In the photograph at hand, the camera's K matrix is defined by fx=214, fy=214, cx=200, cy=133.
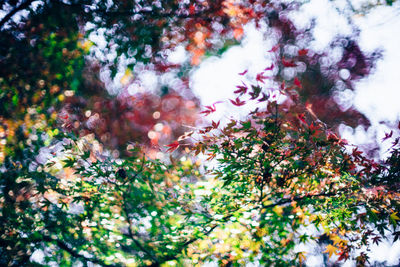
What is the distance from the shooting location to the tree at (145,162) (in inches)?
80.5

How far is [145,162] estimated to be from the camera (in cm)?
266

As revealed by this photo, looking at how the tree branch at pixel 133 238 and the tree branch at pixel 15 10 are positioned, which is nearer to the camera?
the tree branch at pixel 15 10

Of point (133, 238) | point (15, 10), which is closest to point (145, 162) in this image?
point (133, 238)

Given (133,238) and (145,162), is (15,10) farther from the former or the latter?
(133,238)

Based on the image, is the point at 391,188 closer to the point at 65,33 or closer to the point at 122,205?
the point at 122,205

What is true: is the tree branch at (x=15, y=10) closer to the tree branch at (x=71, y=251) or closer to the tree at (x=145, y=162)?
the tree at (x=145, y=162)

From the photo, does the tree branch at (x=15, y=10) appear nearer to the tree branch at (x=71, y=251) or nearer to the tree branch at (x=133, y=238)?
the tree branch at (x=133, y=238)

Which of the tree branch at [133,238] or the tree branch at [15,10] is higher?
the tree branch at [15,10]

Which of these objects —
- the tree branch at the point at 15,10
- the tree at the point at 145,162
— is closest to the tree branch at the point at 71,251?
the tree at the point at 145,162

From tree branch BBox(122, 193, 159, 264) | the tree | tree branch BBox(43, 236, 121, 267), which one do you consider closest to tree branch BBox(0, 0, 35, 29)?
the tree

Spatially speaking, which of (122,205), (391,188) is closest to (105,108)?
(122,205)

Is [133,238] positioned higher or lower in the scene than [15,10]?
lower

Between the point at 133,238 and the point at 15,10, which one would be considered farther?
the point at 133,238

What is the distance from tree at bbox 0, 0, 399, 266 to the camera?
6.71 feet
